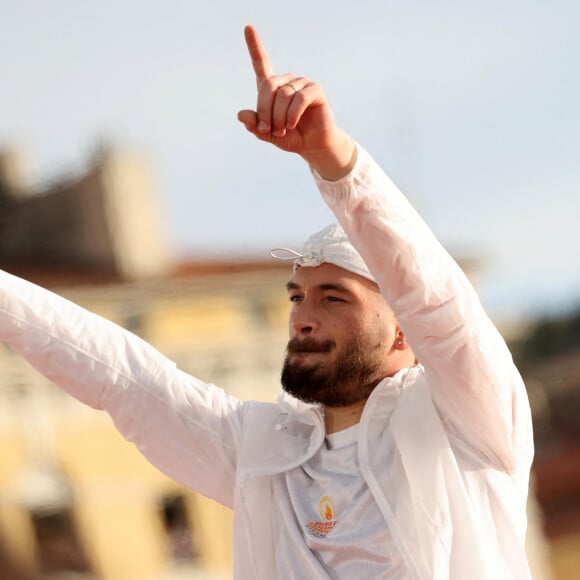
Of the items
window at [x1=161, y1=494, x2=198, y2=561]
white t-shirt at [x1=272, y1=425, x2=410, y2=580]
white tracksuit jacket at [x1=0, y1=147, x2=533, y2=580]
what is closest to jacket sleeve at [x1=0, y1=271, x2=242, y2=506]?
white tracksuit jacket at [x1=0, y1=147, x2=533, y2=580]

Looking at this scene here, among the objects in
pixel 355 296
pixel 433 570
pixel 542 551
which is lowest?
pixel 542 551

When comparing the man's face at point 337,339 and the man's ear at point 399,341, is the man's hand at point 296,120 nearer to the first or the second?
the man's face at point 337,339

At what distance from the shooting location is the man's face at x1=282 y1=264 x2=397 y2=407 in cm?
304

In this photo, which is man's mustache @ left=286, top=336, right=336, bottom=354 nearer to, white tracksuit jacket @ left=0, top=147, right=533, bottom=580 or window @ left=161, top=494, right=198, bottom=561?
white tracksuit jacket @ left=0, top=147, right=533, bottom=580

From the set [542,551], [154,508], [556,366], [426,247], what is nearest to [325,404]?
[426,247]

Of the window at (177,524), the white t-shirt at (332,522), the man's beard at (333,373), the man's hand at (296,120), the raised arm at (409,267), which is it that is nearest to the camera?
the man's hand at (296,120)

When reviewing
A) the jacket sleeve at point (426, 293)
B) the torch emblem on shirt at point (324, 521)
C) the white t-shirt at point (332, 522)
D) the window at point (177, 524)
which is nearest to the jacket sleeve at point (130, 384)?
the white t-shirt at point (332, 522)

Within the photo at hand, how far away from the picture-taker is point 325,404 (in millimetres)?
3088

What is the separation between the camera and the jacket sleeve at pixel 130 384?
3209 millimetres

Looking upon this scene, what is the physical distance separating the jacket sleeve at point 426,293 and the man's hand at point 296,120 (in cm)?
5

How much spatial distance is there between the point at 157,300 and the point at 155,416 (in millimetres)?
15903

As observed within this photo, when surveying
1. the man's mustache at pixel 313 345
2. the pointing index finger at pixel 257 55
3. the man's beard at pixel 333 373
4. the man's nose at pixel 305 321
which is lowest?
the man's beard at pixel 333 373

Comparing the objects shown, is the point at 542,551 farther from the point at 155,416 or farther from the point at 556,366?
the point at 155,416

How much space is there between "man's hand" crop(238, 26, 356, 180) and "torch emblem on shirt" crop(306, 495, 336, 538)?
0.79 metres
